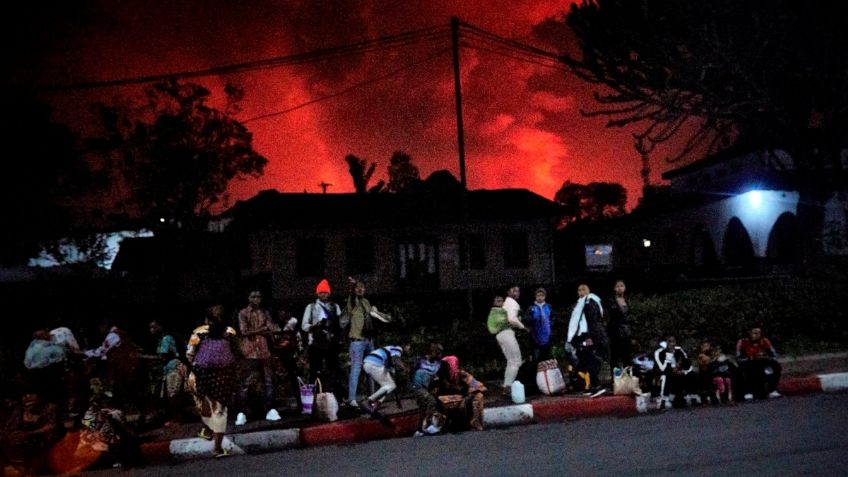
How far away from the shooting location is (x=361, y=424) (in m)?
8.78

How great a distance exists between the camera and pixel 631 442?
23.5 feet

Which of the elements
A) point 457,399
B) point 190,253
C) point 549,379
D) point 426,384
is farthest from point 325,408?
point 190,253

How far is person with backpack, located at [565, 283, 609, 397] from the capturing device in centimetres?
1015

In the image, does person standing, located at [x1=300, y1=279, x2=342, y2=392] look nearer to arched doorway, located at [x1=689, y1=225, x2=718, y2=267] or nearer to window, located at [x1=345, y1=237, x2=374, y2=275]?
window, located at [x1=345, y1=237, x2=374, y2=275]

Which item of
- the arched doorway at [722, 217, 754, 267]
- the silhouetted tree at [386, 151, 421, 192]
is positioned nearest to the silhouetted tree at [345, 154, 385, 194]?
the silhouetted tree at [386, 151, 421, 192]

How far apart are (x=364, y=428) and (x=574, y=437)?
104 inches

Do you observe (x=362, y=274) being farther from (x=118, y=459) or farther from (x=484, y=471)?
(x=484, y=471)

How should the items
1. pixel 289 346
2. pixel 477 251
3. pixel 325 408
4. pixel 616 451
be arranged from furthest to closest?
1. pixel 477 251
2. pixel 289 346
3. pixel 325 408
4. pixel 616 451

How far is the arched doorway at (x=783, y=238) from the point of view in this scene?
27.7 m

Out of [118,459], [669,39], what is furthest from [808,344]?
[118,459]

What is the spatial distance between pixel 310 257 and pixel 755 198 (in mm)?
18011

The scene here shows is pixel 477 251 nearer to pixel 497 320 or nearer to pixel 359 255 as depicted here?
pixel 359 255

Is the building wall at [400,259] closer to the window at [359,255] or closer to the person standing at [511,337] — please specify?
the window at [359,255]

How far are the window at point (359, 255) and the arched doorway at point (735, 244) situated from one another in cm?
1540
